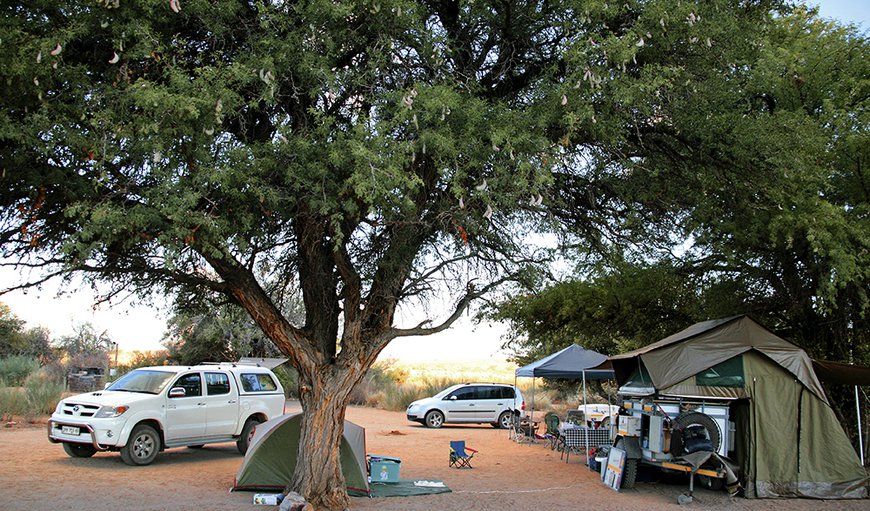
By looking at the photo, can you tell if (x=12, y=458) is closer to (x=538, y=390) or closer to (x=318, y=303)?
(x=318, y=303)

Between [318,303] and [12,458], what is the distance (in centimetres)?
787

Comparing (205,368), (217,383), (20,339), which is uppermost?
(20,339)

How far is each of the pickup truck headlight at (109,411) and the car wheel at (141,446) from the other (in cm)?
50

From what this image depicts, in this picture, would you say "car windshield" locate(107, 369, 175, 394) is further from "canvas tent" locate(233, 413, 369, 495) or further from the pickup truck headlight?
"canvas tent" locate(233, 413, 369, 495)

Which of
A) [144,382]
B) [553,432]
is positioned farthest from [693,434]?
[144,382]

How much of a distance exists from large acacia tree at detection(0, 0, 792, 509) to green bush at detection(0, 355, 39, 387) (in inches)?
823

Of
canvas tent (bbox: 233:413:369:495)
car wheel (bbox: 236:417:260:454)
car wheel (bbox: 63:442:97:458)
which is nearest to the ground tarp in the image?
canvas tent (bbox: 233:413:369:495)

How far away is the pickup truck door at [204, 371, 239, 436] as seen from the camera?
15266 millimetres

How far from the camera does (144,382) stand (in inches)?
594

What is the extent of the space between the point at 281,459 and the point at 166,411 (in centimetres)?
393

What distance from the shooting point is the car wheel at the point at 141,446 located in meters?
13.7

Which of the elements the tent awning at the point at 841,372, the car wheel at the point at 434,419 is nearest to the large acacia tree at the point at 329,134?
the tent awning at the point at 841,372

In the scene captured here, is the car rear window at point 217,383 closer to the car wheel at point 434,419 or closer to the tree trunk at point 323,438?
the tree trunk at point 323,438

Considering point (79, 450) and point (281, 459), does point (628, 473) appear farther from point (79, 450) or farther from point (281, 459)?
point (79, 450)
